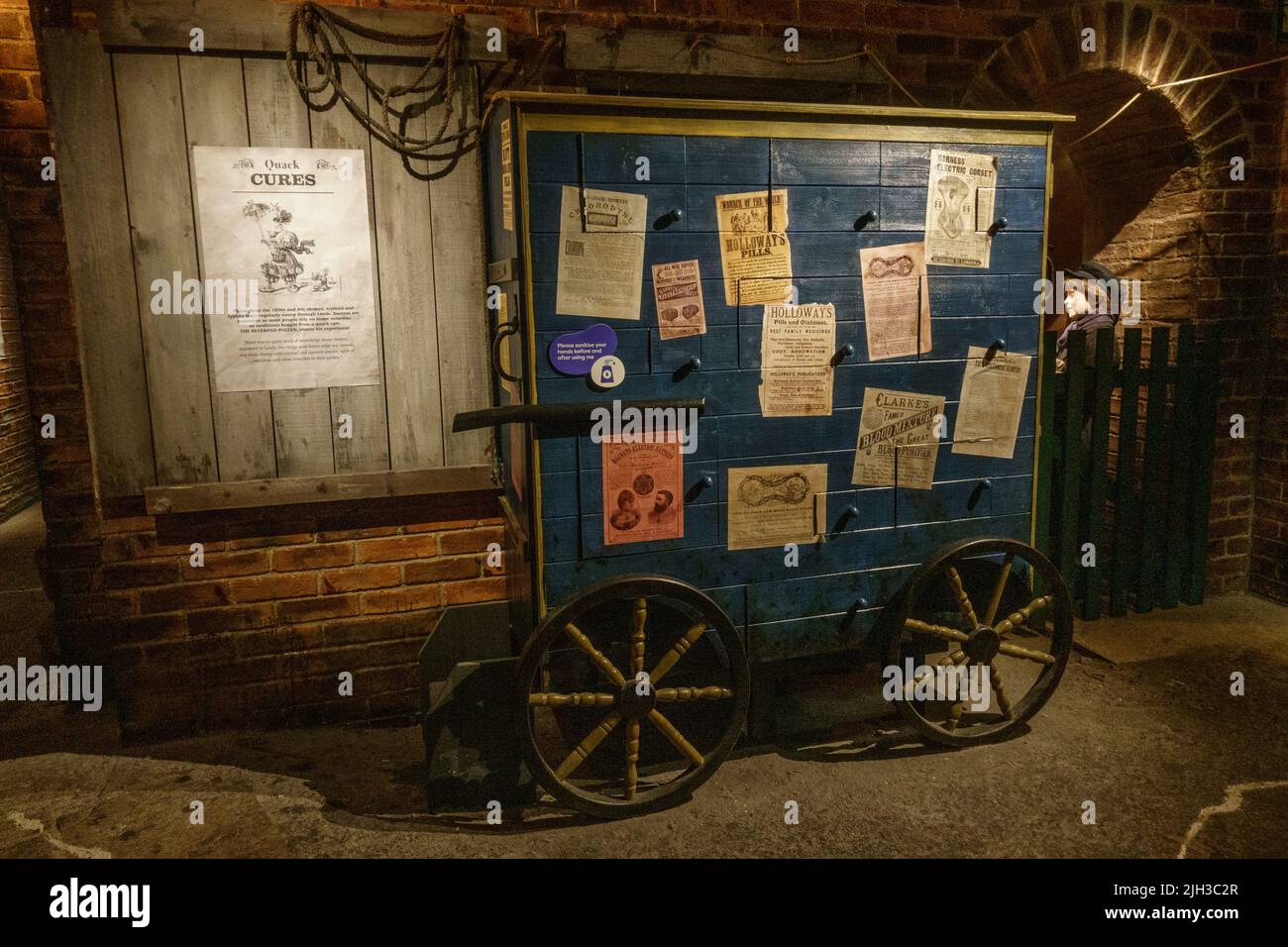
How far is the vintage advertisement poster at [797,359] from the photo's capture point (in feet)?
10.9

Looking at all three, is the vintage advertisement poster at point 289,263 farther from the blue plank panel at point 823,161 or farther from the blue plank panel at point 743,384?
the blue plank panel at point 823,161

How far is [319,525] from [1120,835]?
3.49 m

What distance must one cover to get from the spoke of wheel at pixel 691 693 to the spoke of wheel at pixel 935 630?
84 centimetres

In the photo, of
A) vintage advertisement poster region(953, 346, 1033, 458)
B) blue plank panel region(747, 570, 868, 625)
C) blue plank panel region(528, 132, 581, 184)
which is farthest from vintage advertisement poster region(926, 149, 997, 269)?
blue plank panel region(528, 132, 581, 184)

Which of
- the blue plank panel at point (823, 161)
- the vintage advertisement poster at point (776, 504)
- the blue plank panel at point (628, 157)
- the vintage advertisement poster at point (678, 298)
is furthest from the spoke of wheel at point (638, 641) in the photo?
the blue plank panel at point (823, 161)

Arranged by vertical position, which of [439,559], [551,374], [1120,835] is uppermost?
[551,374]

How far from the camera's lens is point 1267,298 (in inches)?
205

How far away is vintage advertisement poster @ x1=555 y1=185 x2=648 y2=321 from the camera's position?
3.05m

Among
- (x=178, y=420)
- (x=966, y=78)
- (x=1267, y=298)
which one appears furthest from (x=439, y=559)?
(x=1267, y=298)

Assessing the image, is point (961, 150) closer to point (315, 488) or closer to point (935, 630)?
point (935, 630)

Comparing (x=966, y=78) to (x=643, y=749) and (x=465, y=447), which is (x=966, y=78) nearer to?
(x=465, y=447)

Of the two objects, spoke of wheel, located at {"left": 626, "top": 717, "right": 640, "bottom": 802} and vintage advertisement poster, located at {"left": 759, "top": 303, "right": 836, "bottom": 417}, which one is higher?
vintage advertisement poster, located at {"left": 759, "top": 303, "right": 836, "bottom": 417}

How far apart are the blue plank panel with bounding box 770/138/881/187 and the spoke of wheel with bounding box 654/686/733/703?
6.27 feet

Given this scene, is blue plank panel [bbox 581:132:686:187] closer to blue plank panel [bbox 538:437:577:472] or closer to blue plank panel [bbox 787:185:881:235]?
blue plank panel [bbox 787:185:881:235]
